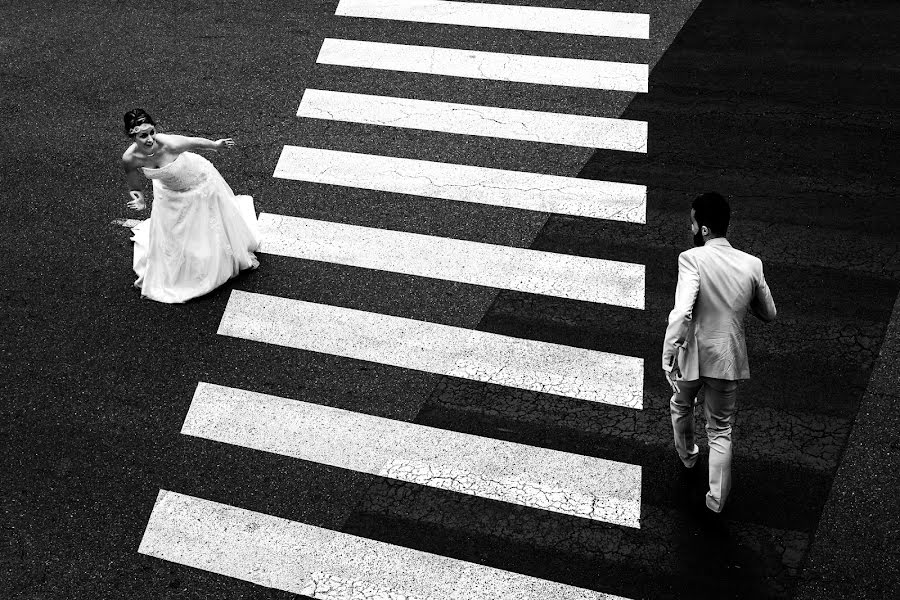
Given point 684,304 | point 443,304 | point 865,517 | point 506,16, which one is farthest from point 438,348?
point 506,16

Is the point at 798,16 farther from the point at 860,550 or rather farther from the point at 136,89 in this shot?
the point at 136,89

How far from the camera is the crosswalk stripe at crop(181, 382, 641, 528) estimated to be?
6016 mm

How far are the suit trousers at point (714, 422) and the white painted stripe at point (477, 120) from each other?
3.42m

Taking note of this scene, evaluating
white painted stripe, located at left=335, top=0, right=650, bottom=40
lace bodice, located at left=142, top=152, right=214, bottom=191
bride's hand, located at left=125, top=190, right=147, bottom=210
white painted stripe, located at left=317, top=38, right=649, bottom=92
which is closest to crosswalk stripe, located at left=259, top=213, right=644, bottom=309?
lace bodice, located at left=142, top=152, right=214, bottom=191

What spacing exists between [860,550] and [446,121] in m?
5.29

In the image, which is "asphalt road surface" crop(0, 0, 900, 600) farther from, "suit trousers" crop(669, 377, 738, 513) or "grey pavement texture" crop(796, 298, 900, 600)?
"suit trousers" crop(669, 377, 738, 513)

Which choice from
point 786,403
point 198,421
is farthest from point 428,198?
point 786,403

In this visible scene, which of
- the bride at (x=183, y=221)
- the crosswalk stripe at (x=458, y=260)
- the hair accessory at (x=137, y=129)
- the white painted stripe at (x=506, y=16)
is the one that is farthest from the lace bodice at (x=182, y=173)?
the white painted stripe at (x=506, y=16)

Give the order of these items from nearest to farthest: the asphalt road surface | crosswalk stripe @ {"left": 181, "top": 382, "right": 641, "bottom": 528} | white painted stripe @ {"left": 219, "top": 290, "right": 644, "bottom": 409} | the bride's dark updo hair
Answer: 1. the asphalt road surface
2. crosswalk stripe @ {"left": 181, "top": 382, "right": 641, "bottom": 528}
3. white painted stripe @ {"left": 219, "top": 290, "right": 644, "bottom": 409}
4. the bride's dark updo hair

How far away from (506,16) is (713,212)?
17.7 ft

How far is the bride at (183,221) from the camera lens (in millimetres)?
7090

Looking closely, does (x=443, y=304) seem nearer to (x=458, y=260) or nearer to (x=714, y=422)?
(x=458, y=260)

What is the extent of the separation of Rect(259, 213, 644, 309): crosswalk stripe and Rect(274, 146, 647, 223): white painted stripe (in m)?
0.55

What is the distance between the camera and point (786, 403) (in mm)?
6449
